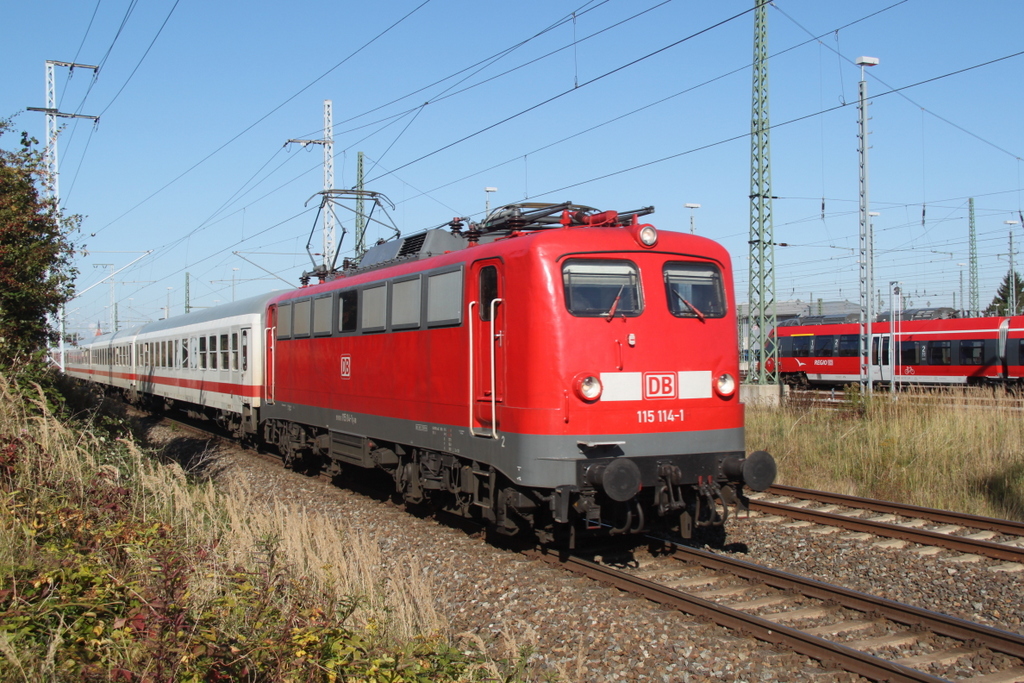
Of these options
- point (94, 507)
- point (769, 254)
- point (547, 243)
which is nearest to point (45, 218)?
point (94, 507)

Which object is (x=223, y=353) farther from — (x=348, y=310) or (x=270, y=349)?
(x=348, y=310)

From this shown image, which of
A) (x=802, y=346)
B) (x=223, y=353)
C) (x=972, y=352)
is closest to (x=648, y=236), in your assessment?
(x=223, y=353)

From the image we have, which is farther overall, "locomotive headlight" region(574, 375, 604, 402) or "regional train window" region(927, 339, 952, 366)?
"regional train window" region(927, 339, 952, 366)

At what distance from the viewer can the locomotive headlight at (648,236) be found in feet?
26.7

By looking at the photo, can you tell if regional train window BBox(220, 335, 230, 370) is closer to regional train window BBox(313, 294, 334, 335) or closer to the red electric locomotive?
regional train window BBox(313, 294, 334, 335)

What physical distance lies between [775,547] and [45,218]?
33.0 ft

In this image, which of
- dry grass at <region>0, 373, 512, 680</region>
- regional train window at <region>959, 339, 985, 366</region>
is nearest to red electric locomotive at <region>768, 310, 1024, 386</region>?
regional train window at <region>959, 339, 985, 366</region>

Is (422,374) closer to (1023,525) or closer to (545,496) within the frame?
(545,496)

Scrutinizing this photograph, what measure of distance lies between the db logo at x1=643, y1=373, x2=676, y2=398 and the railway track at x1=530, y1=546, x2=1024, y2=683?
5.44 feet

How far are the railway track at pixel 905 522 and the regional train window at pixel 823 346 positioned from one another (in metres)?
26.0

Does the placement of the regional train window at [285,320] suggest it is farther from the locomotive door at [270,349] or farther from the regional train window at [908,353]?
the regional train window at [908,353]

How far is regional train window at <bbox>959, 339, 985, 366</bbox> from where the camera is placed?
2927 cm

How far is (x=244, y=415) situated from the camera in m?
17.9

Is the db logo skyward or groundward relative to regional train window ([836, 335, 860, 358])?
groundward
